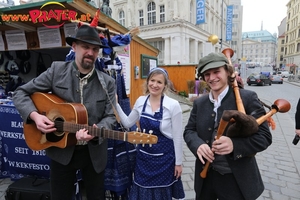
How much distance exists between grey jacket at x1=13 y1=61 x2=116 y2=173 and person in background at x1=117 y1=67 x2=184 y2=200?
0.49 metres

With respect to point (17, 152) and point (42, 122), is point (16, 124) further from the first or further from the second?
point (42, 122)

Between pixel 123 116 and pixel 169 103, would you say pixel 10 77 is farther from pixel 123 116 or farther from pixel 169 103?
pixel 169 103

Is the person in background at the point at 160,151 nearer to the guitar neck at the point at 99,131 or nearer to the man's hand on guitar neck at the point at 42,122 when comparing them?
the guitar neck at the point at 99,131

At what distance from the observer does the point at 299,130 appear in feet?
9.37

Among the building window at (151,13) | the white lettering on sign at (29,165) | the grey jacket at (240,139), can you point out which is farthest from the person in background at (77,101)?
the building window at (151,13)

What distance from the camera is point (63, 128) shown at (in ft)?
6.07

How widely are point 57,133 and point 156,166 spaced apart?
3.74 ft

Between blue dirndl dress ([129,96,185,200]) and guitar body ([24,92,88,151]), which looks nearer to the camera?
guitar body ([24,92,88,151])

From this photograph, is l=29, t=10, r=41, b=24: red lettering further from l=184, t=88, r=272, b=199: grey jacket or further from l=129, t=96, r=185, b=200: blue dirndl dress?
l=184, t=88, r=272, b=199: grey jacket

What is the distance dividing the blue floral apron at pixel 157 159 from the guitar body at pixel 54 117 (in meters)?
0.77

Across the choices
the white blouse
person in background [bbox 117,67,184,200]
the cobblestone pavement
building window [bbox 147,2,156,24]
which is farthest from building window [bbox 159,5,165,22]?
the white blouse

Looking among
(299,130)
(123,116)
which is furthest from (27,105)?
(299,130)

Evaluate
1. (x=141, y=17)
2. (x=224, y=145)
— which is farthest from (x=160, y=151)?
(x=141, y=17)

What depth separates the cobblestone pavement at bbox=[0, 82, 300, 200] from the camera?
3.11m
